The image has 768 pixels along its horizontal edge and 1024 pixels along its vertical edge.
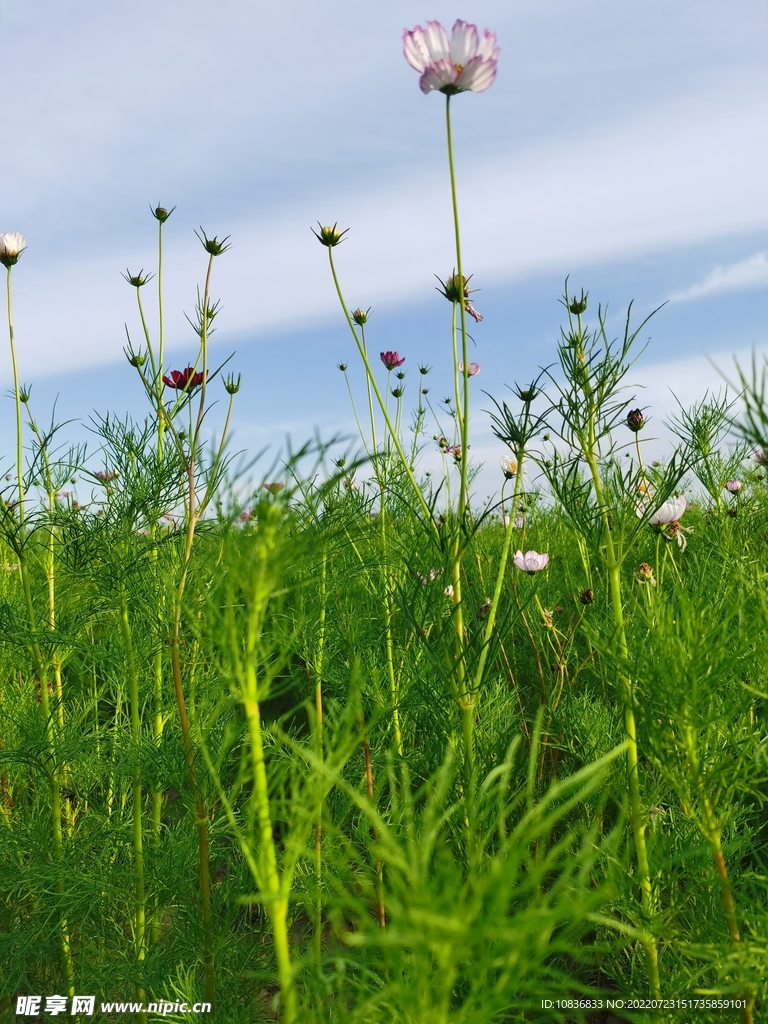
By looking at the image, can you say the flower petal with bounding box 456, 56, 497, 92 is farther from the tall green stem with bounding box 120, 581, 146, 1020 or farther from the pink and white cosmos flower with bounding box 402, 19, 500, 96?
the tall green stem with bounding box 120, 581, 146, 1020

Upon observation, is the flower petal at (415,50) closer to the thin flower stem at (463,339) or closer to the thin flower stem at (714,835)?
the thin flower stem at (463,339)

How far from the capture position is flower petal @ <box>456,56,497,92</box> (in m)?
1.19

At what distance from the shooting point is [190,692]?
5.54ft

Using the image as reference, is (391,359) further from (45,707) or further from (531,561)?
(45,707)

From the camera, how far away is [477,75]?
119 centimetres

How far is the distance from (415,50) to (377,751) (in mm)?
1481

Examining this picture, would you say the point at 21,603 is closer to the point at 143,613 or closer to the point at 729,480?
the point at 143,613

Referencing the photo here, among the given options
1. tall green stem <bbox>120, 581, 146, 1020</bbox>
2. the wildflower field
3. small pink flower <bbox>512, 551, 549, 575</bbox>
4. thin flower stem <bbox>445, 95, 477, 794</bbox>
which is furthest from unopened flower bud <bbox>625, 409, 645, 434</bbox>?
tall green stem <bbox>120, 581, 146, 1020</bbox>

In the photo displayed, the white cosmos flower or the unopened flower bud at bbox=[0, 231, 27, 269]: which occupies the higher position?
the unopened flower bud at bbox=[0, 231, 27, 269]

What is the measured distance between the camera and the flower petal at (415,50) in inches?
47.0

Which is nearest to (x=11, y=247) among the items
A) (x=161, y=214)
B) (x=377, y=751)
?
(x=161, y=214)

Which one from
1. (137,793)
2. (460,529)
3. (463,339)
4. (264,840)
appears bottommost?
(137,793)

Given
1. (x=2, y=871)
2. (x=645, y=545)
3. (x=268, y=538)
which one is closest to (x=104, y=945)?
(x=2, y=871)

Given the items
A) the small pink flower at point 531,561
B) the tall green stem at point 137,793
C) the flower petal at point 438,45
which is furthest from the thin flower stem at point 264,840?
the small pink flower at point 531,561
